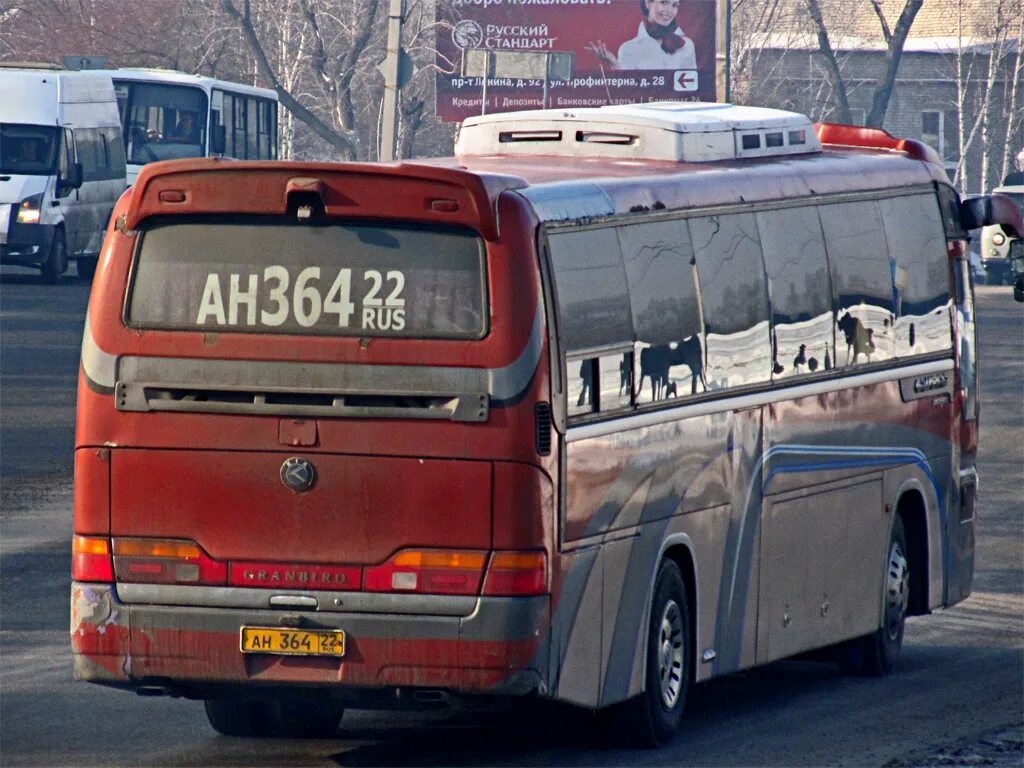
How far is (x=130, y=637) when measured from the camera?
28.2ft

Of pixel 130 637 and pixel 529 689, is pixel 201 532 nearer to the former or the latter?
pixel 130 637

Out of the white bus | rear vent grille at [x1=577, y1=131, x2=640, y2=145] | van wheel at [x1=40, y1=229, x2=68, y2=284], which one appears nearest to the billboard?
the white bus

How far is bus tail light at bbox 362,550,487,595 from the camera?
27.5 ft

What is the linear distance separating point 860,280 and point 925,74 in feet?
256

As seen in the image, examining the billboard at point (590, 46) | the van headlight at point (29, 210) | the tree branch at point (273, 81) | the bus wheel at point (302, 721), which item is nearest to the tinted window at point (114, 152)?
the van headlight at point (29, 210)

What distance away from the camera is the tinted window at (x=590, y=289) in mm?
8789

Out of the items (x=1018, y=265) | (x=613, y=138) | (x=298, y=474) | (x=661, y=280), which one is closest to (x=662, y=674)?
(x=661, y=280)

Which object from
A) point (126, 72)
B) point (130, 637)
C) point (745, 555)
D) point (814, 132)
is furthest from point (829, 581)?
point (126, 72)

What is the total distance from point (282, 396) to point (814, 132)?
502cm

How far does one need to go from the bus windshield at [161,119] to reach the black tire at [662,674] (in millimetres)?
33431

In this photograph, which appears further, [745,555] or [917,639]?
[917,639]

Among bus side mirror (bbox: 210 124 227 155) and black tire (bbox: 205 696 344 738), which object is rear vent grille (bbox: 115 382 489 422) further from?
bus side mirror (bbox: 210 124 227 155)

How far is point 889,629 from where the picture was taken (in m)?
12.6

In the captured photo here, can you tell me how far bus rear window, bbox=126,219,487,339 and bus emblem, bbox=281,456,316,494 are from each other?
0.49 metres
